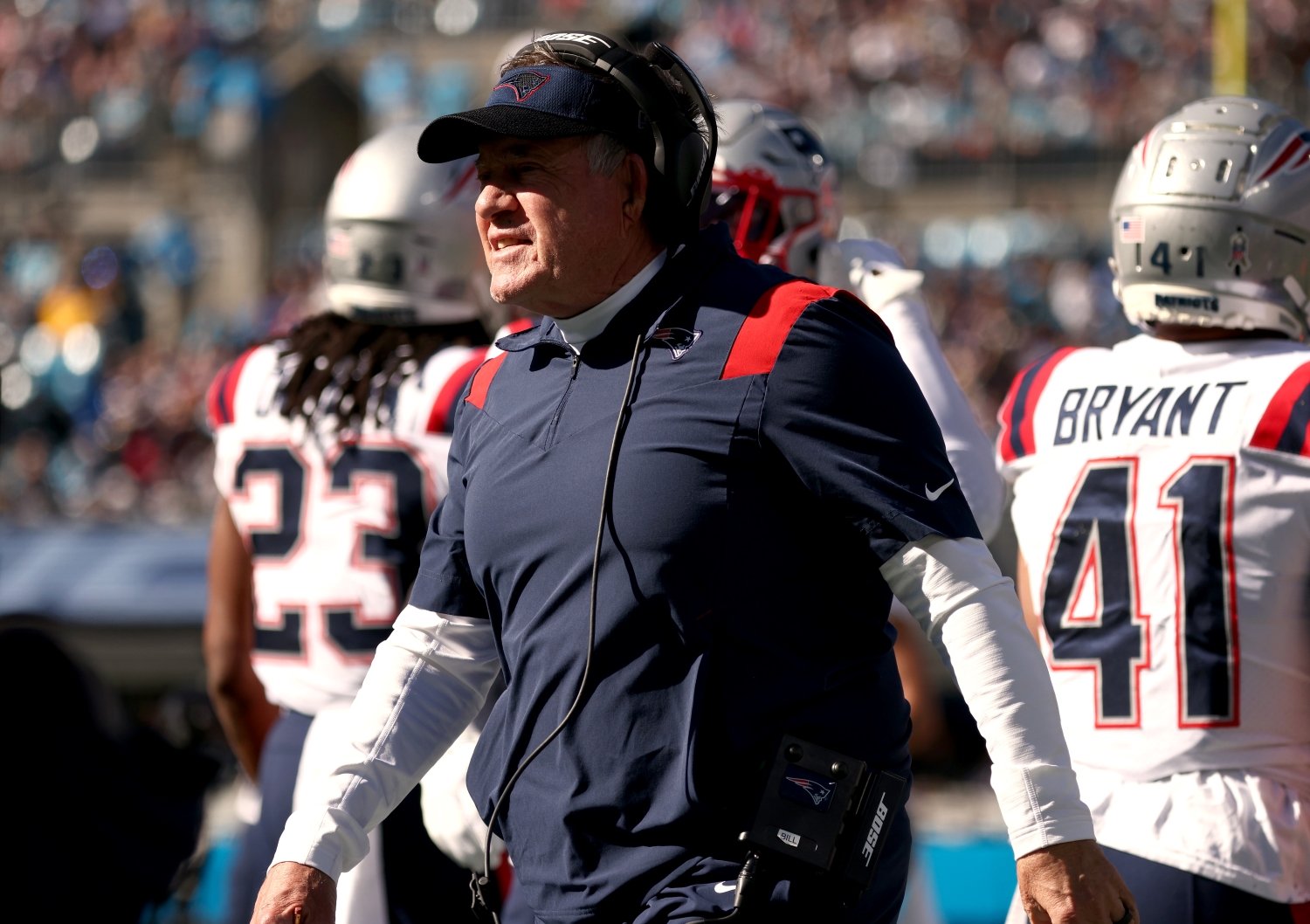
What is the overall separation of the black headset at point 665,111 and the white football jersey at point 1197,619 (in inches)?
40.3

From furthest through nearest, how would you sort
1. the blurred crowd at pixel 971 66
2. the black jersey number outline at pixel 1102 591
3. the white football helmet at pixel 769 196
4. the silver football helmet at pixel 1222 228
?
the blurred crowd at pixel 971 66 → the white football helmet at pixel 769 196 → the silver football helmet at pixel 1222 228 → the black jersey number outline at pixel 1102 591

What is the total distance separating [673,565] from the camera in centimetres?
226

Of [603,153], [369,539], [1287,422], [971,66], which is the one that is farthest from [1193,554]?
[971,66]

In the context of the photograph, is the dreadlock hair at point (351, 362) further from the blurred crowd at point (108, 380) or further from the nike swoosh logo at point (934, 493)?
the blurred crowd at point (108, 380)

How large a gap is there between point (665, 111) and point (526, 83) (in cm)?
21

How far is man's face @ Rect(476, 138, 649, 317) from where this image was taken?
2.42 m

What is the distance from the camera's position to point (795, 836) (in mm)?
2193

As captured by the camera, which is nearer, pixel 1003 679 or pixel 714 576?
pixel 1003 679

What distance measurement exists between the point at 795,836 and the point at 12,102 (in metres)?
22.6

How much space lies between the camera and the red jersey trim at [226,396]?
13.0 feet

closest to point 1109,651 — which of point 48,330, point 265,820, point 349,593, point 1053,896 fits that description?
point 1053,896

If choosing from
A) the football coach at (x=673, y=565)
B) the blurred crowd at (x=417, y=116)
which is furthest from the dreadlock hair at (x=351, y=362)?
the blurred crowd at (x=417, y=116)

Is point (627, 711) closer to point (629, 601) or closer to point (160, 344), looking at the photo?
point (629, 601)

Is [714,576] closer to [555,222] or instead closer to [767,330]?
[767,330]
